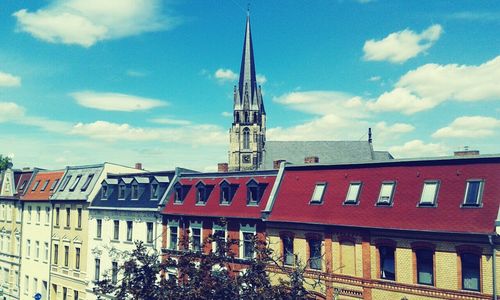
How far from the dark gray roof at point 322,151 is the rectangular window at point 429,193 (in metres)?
53.2

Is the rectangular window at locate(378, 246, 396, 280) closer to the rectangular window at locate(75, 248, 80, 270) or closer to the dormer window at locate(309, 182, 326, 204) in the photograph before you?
the dormer window at locate(309, 182, 326, 204)

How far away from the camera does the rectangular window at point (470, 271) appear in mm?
19938

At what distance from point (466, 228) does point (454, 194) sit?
197 centimetres

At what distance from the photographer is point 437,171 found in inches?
889

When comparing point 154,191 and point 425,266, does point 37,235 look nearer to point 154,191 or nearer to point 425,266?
point 154,191

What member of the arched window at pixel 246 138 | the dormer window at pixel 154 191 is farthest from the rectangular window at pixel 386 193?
the arched window at pixel 246 138

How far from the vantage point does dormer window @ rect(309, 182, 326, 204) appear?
26281 mm

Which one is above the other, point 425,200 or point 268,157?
point 268,157

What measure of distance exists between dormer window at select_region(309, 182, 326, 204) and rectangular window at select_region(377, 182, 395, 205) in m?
3.73

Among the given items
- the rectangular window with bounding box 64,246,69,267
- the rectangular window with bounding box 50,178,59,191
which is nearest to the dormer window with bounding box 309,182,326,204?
the rectangular window with bounding box 64,246,69,267

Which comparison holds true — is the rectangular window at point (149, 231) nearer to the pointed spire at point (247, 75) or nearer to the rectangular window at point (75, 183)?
the rectangular window at point (75, 183)

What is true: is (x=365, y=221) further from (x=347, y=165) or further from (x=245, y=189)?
(x=245, y=189)

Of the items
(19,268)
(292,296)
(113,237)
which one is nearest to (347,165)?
(292,296)

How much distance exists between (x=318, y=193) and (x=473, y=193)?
879 cm
